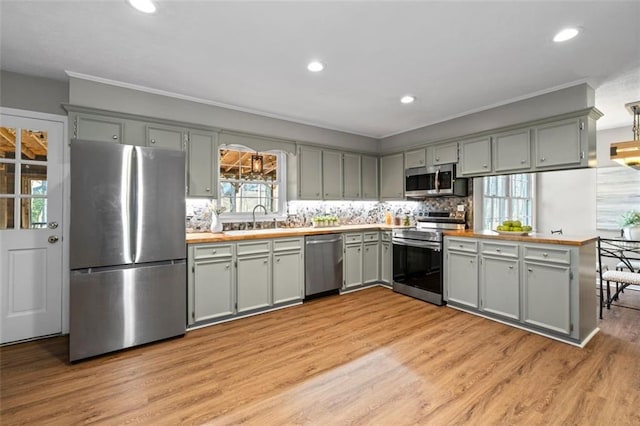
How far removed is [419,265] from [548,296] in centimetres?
152

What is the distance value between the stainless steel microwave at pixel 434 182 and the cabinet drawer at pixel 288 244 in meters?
2.09

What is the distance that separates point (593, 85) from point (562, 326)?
2.49 meters

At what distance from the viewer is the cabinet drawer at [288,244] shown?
12.6ft

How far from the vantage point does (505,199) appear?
15.1 ft

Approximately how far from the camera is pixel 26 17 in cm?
212

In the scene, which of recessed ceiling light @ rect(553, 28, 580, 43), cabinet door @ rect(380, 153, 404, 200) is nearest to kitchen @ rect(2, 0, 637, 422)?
cabinet door @ rect(380, 153, 404, 200)

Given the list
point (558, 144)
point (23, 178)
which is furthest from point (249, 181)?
point (558, 144)

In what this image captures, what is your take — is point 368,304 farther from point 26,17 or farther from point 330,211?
point 26,17

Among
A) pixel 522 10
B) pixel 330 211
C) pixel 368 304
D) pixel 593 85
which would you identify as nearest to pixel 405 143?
pixel 330 211

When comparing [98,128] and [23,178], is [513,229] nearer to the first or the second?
[98,128]

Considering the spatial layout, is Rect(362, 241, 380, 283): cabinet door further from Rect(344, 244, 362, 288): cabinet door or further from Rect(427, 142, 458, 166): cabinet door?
Rect(427, 142, 458, 166): cabinet door

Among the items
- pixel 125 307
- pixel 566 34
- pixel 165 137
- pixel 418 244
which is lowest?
pixel 125 307

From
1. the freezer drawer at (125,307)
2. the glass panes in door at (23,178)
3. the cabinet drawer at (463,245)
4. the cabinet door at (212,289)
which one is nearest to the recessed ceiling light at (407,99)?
the cabinet drawer at (463,245)

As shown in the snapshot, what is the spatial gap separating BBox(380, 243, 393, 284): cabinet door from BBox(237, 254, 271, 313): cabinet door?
78.8 inches
